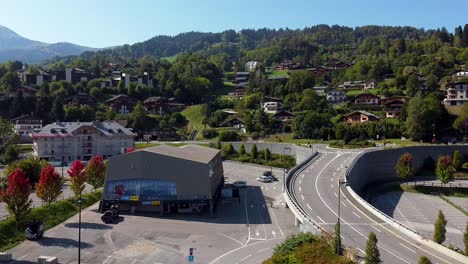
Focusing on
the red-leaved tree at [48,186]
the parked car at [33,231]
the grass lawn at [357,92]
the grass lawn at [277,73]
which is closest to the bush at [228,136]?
the grass lawn at [357,92]

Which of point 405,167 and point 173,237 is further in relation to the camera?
point 405,167

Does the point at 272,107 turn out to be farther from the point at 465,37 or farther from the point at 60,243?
the point at 465,37

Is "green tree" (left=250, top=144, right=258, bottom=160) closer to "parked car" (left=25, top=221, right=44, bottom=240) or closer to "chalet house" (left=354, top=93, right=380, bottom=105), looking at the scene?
"chalet house" (left=354, top=93, right=380, bottom=105)

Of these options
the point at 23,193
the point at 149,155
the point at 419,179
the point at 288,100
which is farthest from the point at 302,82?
the point at 23,193

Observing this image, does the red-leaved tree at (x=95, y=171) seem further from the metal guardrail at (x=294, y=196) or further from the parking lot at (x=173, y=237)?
the metal guardrail at (x=294, y=196)

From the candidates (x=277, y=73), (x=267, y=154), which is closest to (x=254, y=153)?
(x=267, y=154)

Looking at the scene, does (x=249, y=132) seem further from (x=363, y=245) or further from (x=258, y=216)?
(x=363, y=245)
